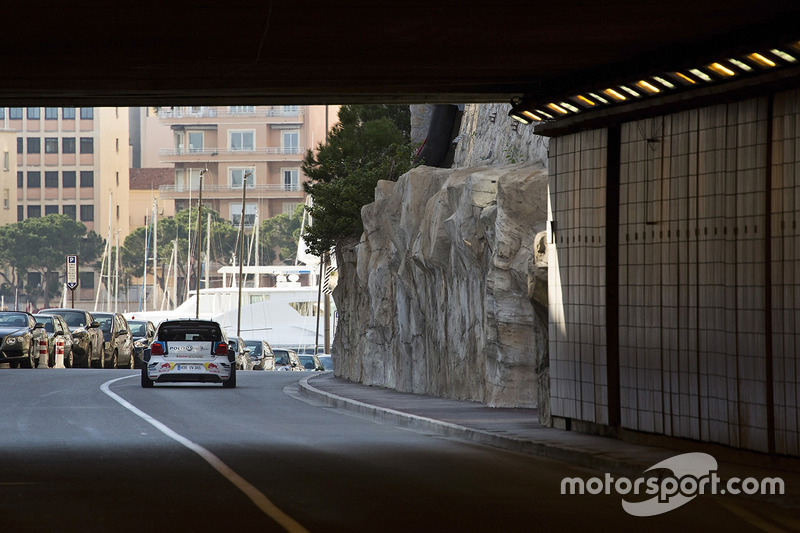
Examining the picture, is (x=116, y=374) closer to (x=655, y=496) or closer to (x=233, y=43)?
(x=233, y=43)

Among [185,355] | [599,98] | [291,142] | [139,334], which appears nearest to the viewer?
[599,98]

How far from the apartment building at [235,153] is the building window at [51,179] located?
11.8 meters

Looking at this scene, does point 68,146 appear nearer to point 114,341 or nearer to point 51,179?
point 51,179

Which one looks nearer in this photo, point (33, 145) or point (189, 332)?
point (189, 332)

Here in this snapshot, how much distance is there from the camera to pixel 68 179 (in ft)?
425

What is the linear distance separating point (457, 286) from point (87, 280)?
357ft

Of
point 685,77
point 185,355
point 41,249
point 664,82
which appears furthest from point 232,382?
point 41,249

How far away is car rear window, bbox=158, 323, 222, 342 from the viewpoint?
31766 millimetres

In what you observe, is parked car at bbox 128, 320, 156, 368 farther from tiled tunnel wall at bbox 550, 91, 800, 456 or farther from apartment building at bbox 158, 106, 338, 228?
apartment building at bbox 158, 106, 338, 228

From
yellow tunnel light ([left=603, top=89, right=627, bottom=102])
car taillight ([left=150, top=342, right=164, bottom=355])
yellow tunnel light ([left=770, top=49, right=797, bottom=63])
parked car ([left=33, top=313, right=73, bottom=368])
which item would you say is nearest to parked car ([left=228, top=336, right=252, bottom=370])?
parked car ([left=33, top=313, right=73, bottom=368])

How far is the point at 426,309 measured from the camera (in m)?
29.2

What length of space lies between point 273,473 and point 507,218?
10.4 metres

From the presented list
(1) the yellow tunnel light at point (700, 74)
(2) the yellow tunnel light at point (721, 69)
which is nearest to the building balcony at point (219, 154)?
(1) the yellow tunnel light at point (700, 74)

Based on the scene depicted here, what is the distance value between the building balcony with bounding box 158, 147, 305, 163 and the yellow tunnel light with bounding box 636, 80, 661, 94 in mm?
121903
